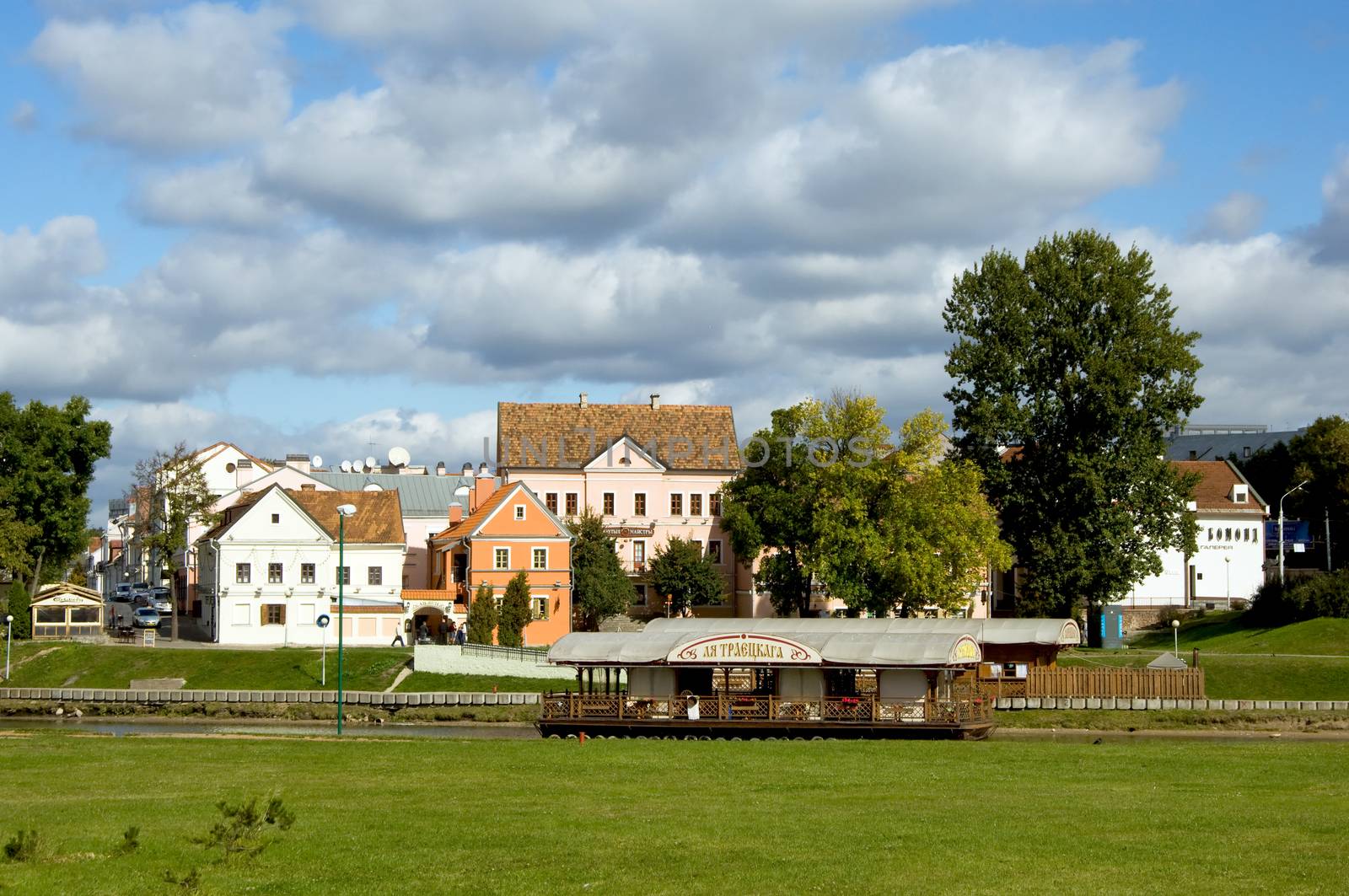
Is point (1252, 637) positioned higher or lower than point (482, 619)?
lower

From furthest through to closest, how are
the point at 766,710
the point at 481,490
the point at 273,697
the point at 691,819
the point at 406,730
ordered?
1. the point at 481,490
2. the point at 273,697
3. the point at 406,730
4. the point at 766,710
5. the point at 691,819

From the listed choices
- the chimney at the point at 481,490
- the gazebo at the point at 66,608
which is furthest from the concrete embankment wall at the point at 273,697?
the chimney at the point at 481,490

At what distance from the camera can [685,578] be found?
85438mm

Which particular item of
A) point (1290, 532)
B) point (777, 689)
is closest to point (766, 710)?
point (777, 689)

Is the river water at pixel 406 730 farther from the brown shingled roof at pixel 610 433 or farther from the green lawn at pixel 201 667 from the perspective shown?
the brown shingled roof at pixel 610 433

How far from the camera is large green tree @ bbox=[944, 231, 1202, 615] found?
6944 cm

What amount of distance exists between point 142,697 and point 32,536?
2581 cm

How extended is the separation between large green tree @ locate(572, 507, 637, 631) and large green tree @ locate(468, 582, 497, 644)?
28.6 feet

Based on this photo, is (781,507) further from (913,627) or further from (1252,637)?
(1252,637)

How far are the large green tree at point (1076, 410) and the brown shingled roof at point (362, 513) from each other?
1246 inches

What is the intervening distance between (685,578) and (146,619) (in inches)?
1241

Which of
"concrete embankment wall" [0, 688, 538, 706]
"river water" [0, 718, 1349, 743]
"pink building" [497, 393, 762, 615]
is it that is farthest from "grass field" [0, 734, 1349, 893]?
"pink building" [497, 393, 762, 615]

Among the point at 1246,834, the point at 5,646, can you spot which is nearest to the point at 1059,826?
the point at 1246,834

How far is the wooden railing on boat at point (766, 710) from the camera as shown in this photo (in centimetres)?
4472
